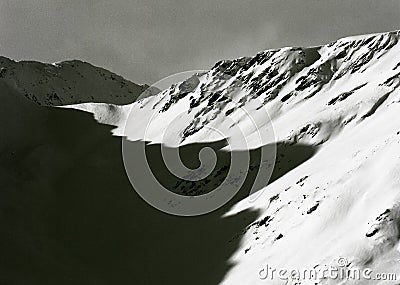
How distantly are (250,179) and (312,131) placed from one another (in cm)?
1052

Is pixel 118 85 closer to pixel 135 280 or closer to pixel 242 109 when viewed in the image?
pixel 242 109

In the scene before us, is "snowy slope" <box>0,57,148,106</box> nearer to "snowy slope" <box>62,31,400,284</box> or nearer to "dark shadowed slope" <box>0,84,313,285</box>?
"snowy slope" <box>62,31,400,284</box>

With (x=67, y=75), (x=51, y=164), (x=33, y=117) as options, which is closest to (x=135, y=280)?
(x=51, y=164)

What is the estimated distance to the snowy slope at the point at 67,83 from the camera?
150 metres

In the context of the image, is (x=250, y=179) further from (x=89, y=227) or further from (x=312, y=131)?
(x=89, y=227)

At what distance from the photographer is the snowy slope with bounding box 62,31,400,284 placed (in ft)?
125

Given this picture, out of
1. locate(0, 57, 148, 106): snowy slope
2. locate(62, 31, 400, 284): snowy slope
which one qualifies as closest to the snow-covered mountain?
locate(62, 31, 400, 284): snowy slope

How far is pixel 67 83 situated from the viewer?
562 feet

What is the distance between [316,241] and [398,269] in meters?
8.14

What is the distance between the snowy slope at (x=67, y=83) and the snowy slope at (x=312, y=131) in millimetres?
44446

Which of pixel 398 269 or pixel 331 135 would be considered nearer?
pixel 398 269

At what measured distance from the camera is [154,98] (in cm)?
11969

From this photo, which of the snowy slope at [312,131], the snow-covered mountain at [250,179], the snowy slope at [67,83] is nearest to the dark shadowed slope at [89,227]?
the snow-covered mountain at [250,179]

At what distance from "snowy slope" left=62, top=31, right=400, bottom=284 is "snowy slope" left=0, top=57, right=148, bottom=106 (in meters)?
44.4
